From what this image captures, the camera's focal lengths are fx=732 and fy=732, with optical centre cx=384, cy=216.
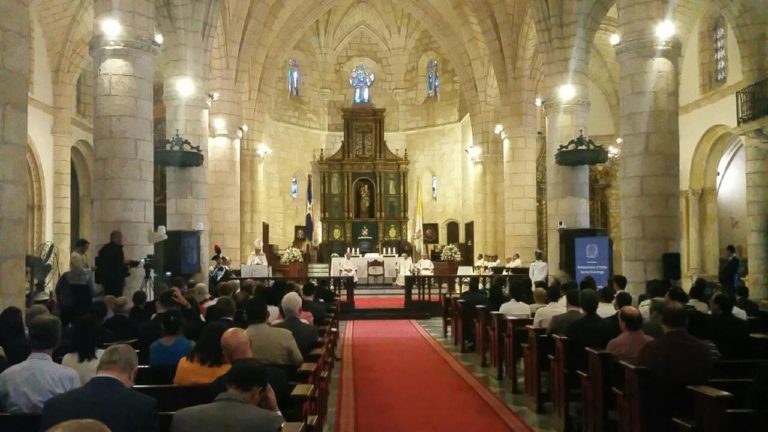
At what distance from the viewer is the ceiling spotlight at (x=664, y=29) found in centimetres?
1224

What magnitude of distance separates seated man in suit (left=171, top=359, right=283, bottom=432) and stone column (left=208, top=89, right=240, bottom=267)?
1936 centimetres

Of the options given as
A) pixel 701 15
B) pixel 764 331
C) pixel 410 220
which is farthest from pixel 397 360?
pixel 410 220

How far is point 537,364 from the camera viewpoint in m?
8.12

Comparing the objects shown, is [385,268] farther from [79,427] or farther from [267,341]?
[79,427]

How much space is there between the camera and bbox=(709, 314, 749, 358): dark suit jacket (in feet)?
23.0

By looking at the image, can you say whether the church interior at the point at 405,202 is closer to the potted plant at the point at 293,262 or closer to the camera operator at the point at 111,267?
the camera operator at the point at 111,267

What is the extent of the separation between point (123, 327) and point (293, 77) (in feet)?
95.5

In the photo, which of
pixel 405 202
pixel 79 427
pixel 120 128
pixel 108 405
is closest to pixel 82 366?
pixel 108 405

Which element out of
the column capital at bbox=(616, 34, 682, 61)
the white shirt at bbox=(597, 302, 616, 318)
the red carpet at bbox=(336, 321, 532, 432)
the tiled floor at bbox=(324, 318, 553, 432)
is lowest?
the tiled floor at bbox=(324, 318, 553, 432)

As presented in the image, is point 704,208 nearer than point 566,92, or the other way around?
point 566,92

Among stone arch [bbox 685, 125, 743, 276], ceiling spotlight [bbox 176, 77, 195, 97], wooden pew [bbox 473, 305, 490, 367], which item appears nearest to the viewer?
wooden pew [bbox 473, 305, 490, 367]

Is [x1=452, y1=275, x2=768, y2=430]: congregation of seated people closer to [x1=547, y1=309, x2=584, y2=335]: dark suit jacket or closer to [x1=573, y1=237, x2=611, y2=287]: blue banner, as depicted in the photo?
[x1=547, y1=309, x2=584, y2=335]: dark suit jacket

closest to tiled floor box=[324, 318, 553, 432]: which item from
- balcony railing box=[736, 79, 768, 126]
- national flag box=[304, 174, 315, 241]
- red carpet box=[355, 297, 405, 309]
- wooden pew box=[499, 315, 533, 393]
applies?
wooden pew box=[499, 315, 533, 393]

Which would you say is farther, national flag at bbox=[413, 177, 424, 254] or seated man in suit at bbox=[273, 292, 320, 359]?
national flag at bbox=[413, 177, 424, 254]
